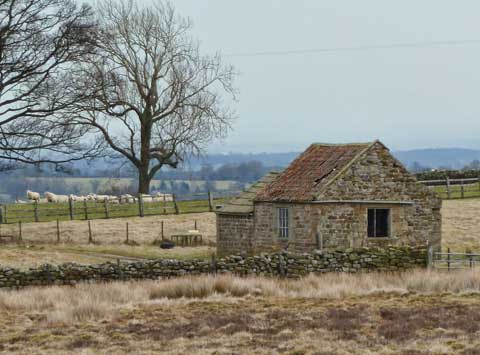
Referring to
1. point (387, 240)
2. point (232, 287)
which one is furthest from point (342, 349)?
point (387, 240)

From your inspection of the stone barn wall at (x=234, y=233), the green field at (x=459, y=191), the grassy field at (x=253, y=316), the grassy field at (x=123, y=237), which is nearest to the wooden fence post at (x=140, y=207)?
the grassy field at (x=123, y=237)

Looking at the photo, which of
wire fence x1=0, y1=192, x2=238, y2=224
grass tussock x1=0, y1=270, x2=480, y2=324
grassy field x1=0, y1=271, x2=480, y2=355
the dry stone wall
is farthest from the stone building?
wire fence x1=0, y1=192, x2=238, y2=224

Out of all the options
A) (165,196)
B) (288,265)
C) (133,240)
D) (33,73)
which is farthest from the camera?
(165,196)

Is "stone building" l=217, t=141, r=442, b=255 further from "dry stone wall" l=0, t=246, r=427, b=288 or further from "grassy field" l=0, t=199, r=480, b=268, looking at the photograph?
"grassy field" l=0, t=199, r=480, b=268

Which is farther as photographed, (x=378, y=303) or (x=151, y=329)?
(x=378, y=303)

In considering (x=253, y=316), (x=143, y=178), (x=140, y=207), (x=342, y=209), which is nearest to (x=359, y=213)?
(x=342, y=209)

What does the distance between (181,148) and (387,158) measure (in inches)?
1021

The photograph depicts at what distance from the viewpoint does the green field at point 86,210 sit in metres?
54.3

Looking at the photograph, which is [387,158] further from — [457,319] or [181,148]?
[181,148]

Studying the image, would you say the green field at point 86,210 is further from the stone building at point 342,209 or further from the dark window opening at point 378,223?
the dark window opening at point 378,223

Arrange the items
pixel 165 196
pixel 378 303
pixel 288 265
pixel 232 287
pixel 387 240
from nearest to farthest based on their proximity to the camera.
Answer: pixel 378 303 → pixel 232 287 → pixel 288 265 → pixel 387 240 → pixel 165 196

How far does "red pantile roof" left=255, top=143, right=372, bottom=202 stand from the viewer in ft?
126

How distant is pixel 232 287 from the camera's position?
29609mm

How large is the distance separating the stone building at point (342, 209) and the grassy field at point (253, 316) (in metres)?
5.77
